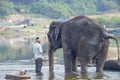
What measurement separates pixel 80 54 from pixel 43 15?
11262cm

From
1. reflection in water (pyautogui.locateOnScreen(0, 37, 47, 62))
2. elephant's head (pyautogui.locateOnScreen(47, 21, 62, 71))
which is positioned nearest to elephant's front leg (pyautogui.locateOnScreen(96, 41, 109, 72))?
elephant's head (pyautogui.locateOnScreen(47, 21, 62, 71))

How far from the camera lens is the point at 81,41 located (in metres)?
22.7

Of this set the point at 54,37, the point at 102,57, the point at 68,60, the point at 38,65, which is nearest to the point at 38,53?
the point at 38,65

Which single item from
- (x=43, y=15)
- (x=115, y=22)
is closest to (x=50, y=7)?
(x=43, y=15)

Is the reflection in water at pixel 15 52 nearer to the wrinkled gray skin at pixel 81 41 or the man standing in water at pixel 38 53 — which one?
the man standing in water at pixel 38 53

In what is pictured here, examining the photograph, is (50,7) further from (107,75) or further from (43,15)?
(107,75)

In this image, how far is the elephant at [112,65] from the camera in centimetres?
2473

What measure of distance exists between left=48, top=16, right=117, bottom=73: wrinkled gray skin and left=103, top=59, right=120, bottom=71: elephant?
1309 millimetres

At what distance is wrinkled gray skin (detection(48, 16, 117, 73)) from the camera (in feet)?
73.5

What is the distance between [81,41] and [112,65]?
291 cm

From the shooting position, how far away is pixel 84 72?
2328 cm

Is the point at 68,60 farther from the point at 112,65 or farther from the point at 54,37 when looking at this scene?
the point at 112,65

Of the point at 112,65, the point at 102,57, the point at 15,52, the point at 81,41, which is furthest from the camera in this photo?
the point at 15,52

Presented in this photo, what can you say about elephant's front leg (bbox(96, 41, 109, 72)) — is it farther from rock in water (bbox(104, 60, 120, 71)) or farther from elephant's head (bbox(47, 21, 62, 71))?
elephant's head (bbox(47, 21, 62, 71))
